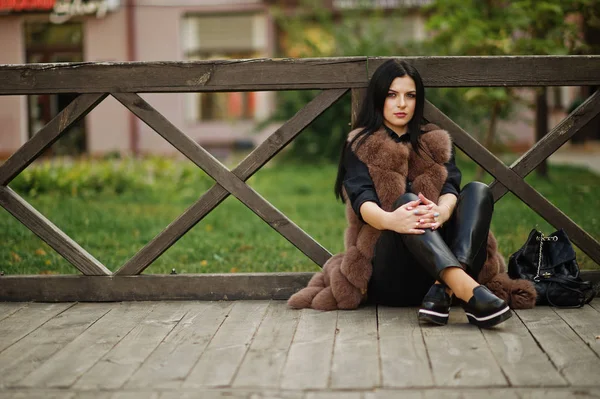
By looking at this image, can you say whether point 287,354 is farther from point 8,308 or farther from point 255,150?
point 8,308

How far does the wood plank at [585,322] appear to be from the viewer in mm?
3271

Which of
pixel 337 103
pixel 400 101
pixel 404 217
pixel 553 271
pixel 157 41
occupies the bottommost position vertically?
pixel 553 271

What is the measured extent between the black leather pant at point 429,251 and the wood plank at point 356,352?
0.17m

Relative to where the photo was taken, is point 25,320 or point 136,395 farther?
point 25,320

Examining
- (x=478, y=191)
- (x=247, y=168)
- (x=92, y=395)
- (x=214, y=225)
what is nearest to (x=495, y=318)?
(x=478, y=191)

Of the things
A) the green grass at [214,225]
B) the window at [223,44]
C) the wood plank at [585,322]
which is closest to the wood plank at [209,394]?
the wood plank at [585,322]

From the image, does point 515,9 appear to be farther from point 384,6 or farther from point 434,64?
point 384,6

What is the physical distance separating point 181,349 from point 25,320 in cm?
102

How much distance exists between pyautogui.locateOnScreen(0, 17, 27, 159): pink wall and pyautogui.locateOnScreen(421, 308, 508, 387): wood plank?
1615 cm

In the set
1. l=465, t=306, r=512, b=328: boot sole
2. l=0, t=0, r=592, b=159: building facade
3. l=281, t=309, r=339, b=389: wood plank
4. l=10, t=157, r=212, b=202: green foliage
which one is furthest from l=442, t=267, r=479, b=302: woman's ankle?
l=0, t=0, r=592, b=159: building facade

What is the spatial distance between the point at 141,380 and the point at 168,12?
54.5 feet

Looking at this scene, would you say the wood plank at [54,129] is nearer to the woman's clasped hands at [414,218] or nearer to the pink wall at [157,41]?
the woman's clasped hands at [414,218]

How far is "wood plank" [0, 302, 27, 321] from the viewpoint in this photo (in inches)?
158

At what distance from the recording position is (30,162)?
4.21 m
